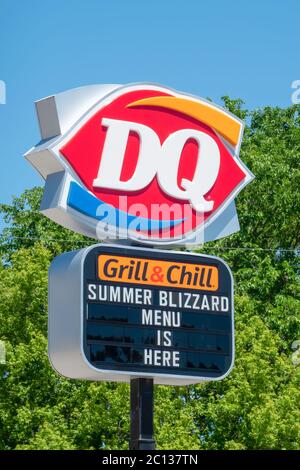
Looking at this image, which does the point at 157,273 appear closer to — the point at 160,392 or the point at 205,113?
the point at 205,113

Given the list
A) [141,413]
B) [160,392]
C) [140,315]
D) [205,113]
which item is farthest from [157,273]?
[160,392]

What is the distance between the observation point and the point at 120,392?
106 feet

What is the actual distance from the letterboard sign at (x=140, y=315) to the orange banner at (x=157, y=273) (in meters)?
0.02

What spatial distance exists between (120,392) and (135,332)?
11.8m

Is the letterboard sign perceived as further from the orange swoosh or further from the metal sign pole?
the orange swoosh

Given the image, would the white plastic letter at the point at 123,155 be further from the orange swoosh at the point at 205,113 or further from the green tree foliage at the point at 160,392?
the green tree foliage at the point at 160,392

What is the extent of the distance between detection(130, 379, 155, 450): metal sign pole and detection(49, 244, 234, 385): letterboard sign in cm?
30

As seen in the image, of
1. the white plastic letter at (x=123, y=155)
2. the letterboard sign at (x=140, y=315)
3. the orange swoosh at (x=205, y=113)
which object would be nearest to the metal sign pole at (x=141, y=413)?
the letterboard sign at (x=140, y=315)

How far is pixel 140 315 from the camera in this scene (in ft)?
68.2

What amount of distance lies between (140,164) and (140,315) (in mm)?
2634

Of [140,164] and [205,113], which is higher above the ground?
[205,113]

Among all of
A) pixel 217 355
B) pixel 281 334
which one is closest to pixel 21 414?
pixel 281 334

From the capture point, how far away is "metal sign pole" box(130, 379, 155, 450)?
20688mm

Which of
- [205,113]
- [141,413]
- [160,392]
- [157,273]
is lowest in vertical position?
[141,413]
